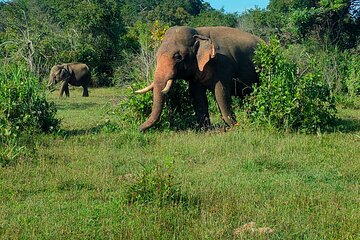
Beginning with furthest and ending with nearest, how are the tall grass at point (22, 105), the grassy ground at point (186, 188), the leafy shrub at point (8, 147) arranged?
1. the tall grass at point (22, 105)
2. the leafy shrub at point (8, 147)
3. the grassy ground at point (186, 188)

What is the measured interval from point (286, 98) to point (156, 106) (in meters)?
2.75

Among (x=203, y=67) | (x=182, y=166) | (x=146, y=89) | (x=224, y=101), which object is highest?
(x=203, y=67)

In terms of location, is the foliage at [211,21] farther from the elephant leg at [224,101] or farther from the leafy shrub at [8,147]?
the leafy shrub at [8,147]

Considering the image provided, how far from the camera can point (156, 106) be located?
12.2 m

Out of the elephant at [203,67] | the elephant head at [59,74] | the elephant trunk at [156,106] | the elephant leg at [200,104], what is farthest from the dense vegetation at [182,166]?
the elephant head at [59,74]

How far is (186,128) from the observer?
508 inches

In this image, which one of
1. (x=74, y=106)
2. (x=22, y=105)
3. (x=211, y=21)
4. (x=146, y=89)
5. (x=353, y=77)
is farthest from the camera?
(x=211, y=21)

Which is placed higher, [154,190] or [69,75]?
[69,75]

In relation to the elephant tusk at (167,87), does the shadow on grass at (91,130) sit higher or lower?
lower

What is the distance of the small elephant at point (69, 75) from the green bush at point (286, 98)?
14.0 m

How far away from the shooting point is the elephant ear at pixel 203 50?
1252 cm

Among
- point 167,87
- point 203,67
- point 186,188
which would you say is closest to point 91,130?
point 167,87

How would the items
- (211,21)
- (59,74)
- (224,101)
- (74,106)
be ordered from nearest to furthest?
(224,101)
(74,106)
(59,74)
(211,21)

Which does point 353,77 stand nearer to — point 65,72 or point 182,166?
point 65,72
